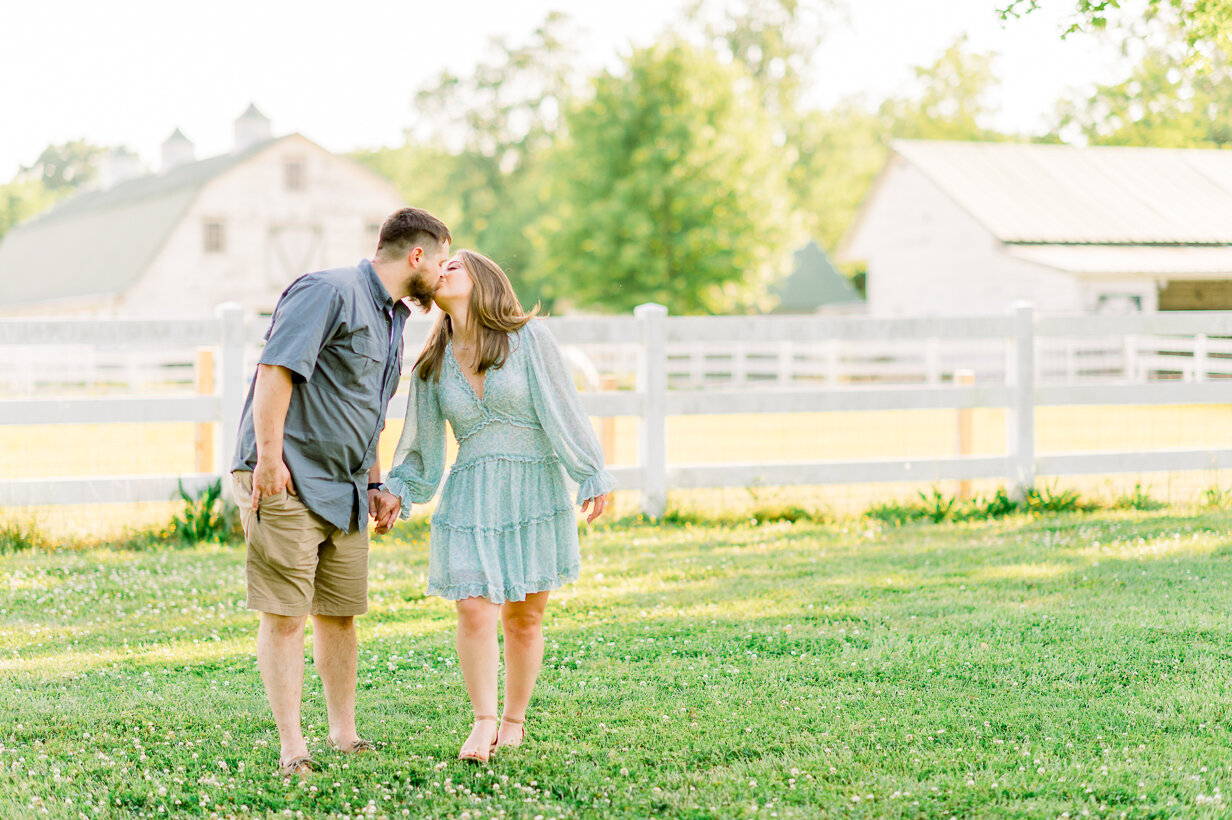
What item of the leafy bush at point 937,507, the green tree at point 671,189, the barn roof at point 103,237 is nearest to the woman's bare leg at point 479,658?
the leafy bush at point 937,507

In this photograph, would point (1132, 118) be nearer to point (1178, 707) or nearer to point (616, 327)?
point (616, 327)

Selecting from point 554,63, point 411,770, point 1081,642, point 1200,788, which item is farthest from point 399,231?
point 554,63

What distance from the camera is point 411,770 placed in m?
4.05

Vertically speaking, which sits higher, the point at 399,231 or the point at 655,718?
the point at 399,231

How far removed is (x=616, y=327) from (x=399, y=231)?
509cm

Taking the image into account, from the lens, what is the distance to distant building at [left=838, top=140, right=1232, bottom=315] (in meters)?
28.7

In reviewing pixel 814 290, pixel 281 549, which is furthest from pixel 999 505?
pixel 814 290

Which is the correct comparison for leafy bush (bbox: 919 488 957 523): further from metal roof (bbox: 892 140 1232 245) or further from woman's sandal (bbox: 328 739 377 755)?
metal roof (bbox: 892 140 1232 245)

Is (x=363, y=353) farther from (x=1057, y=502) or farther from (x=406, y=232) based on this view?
(x=1057, y=502)

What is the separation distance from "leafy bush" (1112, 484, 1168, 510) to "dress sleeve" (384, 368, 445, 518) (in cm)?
678

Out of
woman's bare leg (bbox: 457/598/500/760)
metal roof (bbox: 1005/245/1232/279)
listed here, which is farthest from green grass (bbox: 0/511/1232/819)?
metal roof (bbox: 1005/245/1232/279)

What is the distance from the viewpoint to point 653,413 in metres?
9.01

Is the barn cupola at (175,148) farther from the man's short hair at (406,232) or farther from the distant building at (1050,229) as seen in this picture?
the man's short hair at (406,232)

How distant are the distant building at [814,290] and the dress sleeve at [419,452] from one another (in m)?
42.3
